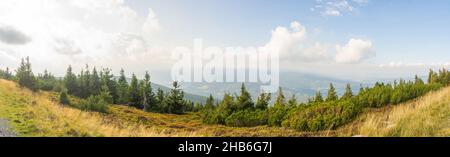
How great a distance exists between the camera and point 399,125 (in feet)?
31.7

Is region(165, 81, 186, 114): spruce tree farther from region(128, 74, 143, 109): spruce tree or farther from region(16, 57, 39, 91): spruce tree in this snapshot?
region(16, 57, 39, 91): spruce tree

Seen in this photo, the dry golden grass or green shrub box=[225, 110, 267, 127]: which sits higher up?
the dry golden grass

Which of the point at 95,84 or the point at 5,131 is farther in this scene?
the point at 95,84

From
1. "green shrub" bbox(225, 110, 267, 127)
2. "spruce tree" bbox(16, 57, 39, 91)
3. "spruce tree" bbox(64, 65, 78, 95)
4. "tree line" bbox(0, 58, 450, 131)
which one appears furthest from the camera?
"spruce tree" bbox(64, 65, 78, 95)

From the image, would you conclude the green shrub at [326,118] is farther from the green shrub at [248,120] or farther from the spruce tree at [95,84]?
the spruce tree at [95,84]

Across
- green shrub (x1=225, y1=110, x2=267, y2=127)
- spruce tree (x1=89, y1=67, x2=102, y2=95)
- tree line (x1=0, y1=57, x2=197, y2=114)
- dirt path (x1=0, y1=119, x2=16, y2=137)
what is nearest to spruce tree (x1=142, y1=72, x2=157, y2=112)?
tree line (x1=0, y1=57, x2=197, y2=114)

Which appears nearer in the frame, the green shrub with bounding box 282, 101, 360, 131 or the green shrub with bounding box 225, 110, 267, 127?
the green shrub with bounding box 282, 101, 360, 131

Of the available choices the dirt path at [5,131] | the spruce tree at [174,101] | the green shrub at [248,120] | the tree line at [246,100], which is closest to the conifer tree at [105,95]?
the tree line at [246,100]

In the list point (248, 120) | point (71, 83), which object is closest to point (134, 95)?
point (71, 83)

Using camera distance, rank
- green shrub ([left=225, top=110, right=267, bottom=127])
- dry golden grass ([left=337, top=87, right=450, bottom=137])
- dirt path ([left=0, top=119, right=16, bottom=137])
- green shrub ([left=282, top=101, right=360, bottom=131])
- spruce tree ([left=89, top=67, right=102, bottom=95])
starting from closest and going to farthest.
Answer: dry golden grass ([left=337, top=87, right=450, bottom=137]) < dirt path ([left=0, top=119, right=16, bottom=137]) < green shrub ([left=282, top=101, right=360, bottom=131]) < green shrub ([left=225, top=110, right=267, bottom=127]) < spruce tree ([left=89, top=67, right=102, bottom=95])

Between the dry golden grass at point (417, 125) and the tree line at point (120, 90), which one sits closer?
the dry golden grass at point (417, 125)

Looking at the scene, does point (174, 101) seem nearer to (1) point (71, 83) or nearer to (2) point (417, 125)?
(1) point (71, 83)
